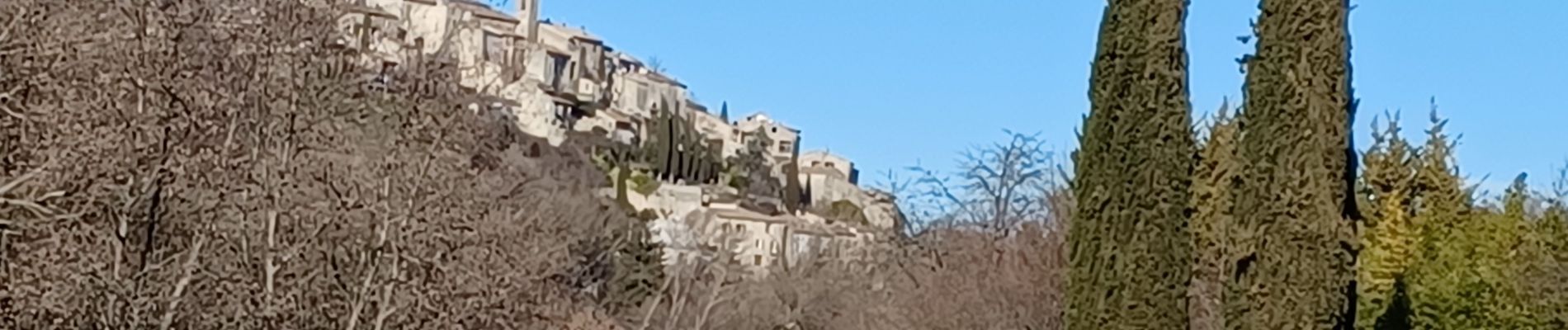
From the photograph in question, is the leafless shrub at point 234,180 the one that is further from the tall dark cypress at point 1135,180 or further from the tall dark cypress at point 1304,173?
the tall dark cypress at point 1304,173

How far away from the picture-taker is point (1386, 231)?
750 inches

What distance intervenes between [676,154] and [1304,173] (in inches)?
2169

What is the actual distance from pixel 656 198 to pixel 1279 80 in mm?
47728

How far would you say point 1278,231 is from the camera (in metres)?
13.3

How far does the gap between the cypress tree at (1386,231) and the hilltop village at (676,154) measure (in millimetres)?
10594

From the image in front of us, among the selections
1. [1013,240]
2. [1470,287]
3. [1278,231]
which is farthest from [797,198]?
[1278,231]

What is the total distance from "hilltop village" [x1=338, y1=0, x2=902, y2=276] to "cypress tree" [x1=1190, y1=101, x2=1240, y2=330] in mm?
Answer: 9850

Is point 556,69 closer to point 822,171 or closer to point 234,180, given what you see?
point 822,171

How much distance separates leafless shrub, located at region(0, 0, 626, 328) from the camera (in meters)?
10.5

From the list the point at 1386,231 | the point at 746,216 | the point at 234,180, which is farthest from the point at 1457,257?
the point at 746,216

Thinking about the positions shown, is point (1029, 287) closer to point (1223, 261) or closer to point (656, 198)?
point (1223, 261)

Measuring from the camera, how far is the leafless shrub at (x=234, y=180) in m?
10.5

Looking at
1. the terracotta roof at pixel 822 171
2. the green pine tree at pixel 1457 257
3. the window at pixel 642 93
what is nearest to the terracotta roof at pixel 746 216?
the terracotta roof at pixel 822 171

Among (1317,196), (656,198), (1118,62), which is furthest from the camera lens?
(656,198)
